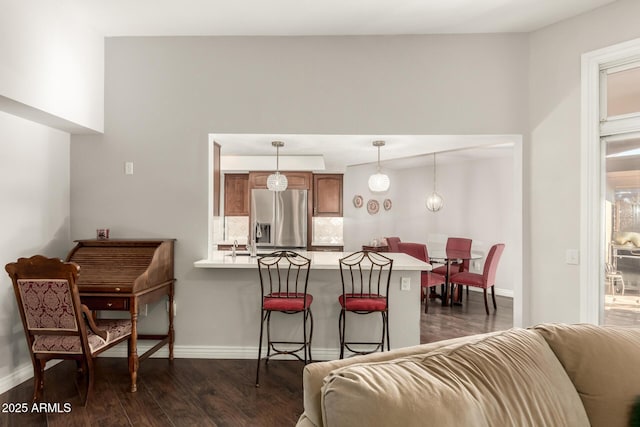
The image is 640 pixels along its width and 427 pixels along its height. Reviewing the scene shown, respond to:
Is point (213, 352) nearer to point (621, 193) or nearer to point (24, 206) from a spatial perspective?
point (24, 206)

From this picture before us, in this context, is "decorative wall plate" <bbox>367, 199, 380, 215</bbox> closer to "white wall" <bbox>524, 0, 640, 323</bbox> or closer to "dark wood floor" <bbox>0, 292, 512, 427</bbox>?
"white wall" <bbox>524, 0, 640, 323</bbox>

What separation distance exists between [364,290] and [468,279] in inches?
→ 95.7

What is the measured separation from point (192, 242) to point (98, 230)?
85cm

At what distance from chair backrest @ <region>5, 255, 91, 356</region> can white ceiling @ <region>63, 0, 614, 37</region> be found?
6.88 ft

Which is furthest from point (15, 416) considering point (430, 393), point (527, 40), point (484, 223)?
point (484, 223)

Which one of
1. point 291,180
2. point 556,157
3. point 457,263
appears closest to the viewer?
point 556,157

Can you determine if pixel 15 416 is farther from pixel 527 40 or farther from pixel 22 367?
pixel 527 40

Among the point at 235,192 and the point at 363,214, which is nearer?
the point at 235,192

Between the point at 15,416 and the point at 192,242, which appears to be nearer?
the point at 15,416

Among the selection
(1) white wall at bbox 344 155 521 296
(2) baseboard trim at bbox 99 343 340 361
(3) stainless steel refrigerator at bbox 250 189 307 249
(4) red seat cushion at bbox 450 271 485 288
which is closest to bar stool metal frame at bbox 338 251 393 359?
(2) baseboard trim at bbox 99 343 340 361

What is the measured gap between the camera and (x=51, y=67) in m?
2.80

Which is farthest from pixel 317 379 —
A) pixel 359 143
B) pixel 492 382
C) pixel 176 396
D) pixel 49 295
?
pixel 359 143

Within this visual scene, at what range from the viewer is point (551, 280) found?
3.19 metres

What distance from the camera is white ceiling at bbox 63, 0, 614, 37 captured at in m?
2.88
